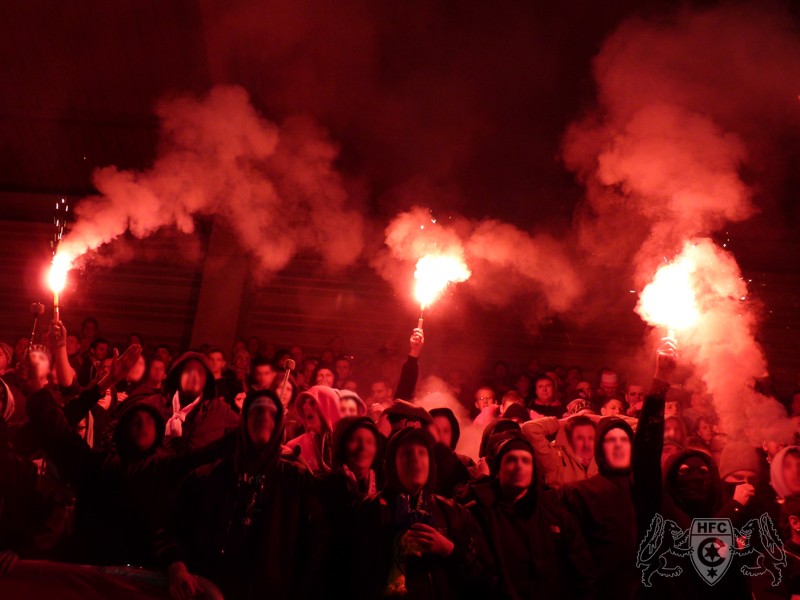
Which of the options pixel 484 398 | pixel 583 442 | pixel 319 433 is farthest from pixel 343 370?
pixel 583 442

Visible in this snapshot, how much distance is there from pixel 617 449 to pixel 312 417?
185 cm

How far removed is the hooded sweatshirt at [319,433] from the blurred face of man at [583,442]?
4.85 feet

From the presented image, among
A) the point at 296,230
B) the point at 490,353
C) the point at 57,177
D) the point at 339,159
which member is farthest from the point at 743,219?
the point at 57,177

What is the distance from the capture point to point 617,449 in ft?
11.6

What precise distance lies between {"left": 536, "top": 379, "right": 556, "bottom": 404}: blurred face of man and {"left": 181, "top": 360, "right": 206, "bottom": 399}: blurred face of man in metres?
3.34

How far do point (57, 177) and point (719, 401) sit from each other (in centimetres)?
1000

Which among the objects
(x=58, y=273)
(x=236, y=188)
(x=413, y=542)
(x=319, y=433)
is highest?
(x=236, y=188)

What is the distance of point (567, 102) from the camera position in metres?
8.79

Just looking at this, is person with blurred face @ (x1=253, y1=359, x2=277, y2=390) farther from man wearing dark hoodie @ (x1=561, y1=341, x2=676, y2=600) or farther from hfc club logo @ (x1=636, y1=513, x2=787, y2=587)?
hfc club logo @ (x1=636, y1=513, x2=787, y2=587)

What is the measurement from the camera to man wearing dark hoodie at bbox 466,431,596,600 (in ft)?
10.4

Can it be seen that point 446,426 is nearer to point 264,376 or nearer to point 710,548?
point 264,376

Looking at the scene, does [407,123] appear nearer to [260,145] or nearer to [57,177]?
[260,145]

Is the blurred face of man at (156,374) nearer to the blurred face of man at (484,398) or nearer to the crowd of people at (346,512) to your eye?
the crowd of people at (346,512)

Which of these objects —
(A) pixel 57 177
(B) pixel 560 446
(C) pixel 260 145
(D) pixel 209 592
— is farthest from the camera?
(A) pixel 57 177
